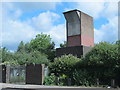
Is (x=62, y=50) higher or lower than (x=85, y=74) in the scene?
higher

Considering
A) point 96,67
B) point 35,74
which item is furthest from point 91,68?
point 35,74

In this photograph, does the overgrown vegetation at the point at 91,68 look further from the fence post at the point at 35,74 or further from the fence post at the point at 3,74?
the fence post at the point at 3,74

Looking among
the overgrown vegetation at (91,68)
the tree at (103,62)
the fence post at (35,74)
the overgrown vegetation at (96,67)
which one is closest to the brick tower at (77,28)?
the fence post at (35,74)

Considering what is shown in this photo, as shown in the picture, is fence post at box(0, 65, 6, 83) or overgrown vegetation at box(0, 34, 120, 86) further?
fence post at box(0, 65, 6, 83)

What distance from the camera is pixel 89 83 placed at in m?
23.1

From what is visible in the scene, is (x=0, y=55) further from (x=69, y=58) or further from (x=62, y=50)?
(x=69, y=58)

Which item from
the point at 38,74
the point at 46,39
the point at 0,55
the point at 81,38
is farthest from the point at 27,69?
the point at 46,39

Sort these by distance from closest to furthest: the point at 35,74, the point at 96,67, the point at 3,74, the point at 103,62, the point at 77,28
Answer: the point at 103,62
the point at 96,67
the point at 35,74
the point at 3,74
the point at 77,28

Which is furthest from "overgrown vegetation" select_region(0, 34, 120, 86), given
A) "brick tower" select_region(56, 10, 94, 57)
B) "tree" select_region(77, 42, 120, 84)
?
"brick tower" select_region(56, 10, 94, 57)

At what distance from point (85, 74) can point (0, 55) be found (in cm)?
2333

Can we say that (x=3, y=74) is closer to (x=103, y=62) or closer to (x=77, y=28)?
(x=103, y=62)

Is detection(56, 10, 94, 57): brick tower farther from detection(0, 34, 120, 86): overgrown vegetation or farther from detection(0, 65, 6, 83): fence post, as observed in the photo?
detection(0, 65, 6, 83): fence post

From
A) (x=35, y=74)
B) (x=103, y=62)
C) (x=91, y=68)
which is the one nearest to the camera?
(x=103, y=62)

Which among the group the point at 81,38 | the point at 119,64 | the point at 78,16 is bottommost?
the point at 119,64
